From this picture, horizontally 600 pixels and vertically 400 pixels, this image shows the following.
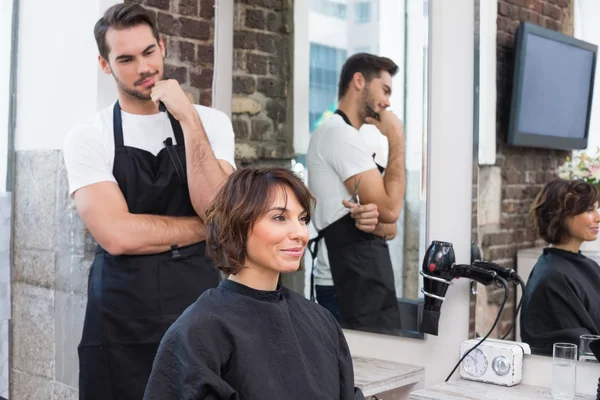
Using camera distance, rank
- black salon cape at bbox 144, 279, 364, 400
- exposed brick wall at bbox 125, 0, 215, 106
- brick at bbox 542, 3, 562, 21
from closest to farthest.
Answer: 1. black salon cape at bbox 144, 279, 364, 400
2. brick at bbox 542, 3, 562, 21
3. exposed brick wall at bbox 125, 0, 215, 106

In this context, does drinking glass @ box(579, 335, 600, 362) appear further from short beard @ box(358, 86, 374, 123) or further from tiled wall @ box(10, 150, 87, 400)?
tiled wall @ box(10, 150, 87, 400)

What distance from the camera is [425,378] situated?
299cm

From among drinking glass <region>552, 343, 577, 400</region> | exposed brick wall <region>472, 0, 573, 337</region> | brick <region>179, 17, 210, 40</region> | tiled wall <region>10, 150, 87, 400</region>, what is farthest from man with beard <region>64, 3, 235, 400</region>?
drinking glass <region>552, 343, 577, 400</region>

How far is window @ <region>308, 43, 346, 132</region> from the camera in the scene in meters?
3.27

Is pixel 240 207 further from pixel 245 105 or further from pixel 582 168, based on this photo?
pixel 245 105

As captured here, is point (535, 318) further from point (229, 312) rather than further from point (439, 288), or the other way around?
point (229, 312)

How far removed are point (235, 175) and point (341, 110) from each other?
126 centimetres

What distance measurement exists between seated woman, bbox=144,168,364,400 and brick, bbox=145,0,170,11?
1.35 metres

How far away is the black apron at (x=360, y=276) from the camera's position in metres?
3.09

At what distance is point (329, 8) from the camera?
330cm

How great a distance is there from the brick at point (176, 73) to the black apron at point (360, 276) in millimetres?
641

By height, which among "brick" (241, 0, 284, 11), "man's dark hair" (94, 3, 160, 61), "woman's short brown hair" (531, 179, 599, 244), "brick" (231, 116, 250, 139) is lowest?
"woman's short brown hair" (531, 179, 599, 244)

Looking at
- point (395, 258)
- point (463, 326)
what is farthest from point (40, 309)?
point (463, 326)

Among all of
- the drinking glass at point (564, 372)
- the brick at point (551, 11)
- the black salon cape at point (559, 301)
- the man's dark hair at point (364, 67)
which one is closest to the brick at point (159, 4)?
the man's dark hair at point (364, 67)
